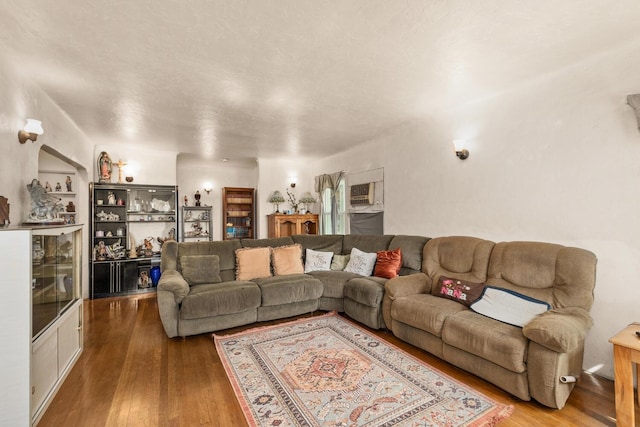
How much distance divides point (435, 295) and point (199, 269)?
274 centimetres

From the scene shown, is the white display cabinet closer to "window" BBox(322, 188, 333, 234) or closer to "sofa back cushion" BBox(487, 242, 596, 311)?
"sofa back cushion" BBox(487, 242, 596, 311)

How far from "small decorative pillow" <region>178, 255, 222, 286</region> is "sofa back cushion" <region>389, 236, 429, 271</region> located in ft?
7.73

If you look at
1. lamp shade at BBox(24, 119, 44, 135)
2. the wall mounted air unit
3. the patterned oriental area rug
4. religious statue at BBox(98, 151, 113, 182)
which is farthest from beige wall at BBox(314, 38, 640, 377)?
religious statue at BBox(98, 151, 113, 182)

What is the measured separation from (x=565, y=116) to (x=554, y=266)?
4.26 feet

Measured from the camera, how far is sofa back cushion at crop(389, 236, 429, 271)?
374cm

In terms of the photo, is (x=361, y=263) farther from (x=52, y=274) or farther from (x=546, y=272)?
(x=52, y=274)

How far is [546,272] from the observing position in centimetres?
253

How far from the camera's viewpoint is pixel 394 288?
315 cm

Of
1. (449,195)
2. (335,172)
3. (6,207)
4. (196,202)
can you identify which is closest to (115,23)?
(6,207)

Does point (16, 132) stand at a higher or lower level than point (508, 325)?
higher

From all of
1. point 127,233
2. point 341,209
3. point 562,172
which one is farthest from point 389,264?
point 127,233

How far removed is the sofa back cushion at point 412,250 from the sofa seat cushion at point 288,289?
114cm

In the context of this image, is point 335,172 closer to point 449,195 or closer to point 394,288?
point 449,195

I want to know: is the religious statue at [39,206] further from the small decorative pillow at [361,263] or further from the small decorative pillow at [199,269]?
the small decorative pillow at [361,263]
